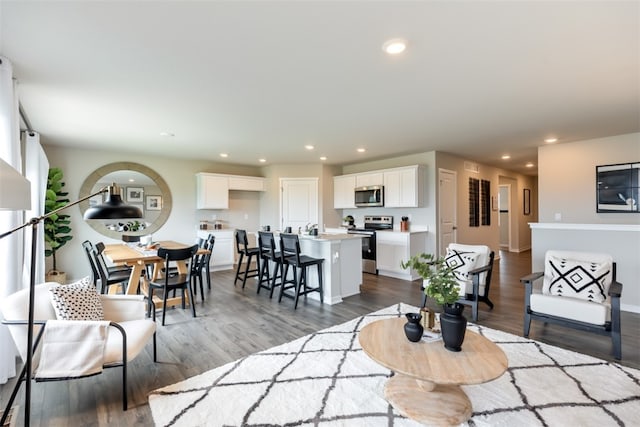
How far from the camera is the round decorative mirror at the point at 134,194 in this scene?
5.70 meters

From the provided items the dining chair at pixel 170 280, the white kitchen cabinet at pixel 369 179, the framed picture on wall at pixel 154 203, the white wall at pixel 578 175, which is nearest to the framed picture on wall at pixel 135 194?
the framed picture on wall at pixel 154 203

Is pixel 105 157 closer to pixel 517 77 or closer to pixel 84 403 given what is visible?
pixel 84 403

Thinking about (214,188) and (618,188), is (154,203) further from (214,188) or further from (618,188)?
(618,188)

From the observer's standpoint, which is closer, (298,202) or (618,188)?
(618,188)

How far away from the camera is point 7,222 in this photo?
2.25m

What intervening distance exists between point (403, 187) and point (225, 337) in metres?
4.30

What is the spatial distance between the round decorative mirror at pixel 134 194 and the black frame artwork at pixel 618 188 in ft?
25.6

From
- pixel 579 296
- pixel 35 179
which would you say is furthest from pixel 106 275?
pixel 579 296

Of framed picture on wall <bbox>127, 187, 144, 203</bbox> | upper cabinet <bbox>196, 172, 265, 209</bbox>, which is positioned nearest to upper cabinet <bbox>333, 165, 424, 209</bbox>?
upper cabinet <bbox>196, 172, 265, 209</bbox>

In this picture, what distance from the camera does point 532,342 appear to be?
290 cm

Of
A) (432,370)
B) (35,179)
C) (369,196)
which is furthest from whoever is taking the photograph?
(369,196)

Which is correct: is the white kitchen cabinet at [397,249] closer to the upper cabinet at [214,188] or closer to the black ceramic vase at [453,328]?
the upper cabinet at [214,188]

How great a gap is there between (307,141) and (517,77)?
309cm

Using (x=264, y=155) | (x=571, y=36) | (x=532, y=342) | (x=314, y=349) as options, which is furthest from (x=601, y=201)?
(x=264, y=155)
